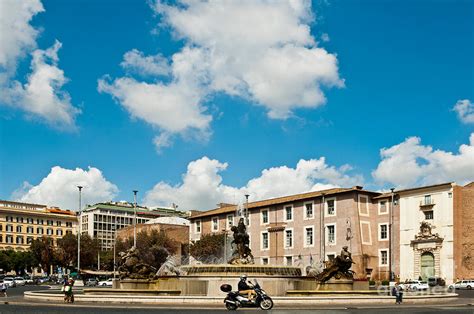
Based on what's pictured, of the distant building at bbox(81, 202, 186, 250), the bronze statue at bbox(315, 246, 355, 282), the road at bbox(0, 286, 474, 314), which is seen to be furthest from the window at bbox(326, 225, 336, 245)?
the distant building at bbox(81, 202, 186, 250)

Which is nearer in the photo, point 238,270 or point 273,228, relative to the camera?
point 238,270

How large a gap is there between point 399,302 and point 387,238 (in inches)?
1672

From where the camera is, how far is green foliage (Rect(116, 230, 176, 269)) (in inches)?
3243

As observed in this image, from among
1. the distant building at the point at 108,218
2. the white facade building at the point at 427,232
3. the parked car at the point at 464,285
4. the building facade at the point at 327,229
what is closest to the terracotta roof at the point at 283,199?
the building facade at the point at 327,229

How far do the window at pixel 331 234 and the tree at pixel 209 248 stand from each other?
13.9 meters

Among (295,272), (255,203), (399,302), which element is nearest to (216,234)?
(255,203)

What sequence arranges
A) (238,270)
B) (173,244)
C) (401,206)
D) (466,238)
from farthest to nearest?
(173,244) < (401,206) < (466,238) < (238,270)

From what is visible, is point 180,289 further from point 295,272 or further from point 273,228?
point 273,228

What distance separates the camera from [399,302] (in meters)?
28.5

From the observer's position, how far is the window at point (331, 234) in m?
70.9

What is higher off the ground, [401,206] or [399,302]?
[401,206]

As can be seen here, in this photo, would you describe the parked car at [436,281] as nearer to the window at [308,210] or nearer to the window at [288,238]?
the window at [308,210]

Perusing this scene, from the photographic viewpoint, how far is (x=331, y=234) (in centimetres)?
7138

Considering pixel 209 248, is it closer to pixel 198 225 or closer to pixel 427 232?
pixel 198 225
